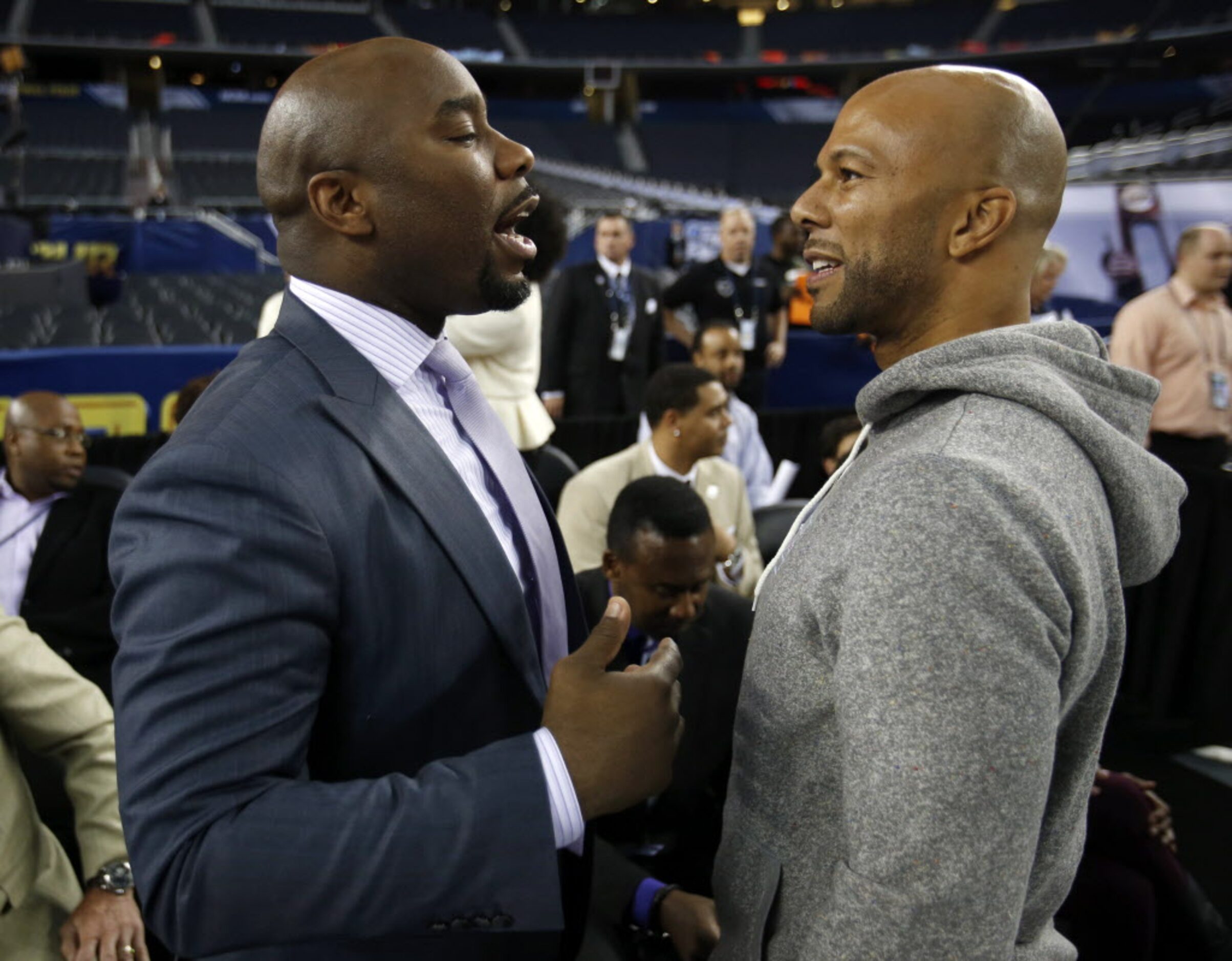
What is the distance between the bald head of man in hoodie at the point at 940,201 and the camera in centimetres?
110

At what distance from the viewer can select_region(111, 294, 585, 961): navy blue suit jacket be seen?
914mm

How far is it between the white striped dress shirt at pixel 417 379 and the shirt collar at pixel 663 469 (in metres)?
2.48

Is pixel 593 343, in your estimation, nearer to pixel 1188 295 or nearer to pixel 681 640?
pixel 1188 295

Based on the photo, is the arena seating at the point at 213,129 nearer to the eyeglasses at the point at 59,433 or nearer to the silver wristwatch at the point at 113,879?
the eyeglasses at the point at 59,433

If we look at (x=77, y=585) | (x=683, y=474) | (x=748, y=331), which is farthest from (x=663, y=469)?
(x=748, y=331)

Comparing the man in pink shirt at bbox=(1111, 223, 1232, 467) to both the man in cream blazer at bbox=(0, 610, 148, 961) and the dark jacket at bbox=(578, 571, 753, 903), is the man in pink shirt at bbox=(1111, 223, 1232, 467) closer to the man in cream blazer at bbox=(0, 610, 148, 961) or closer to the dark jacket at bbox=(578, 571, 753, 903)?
the dark jacket at bbox=(578, 571, 753, 903)

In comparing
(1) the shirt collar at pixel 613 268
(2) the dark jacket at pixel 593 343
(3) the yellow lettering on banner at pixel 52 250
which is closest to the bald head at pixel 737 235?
(2) the dark jacket at pixel 593 343

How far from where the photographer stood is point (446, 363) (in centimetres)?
130

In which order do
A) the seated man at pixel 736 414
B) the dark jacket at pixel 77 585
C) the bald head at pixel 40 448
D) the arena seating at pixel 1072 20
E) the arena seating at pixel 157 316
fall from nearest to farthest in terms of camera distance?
the dark jacket at pixel 77 585, the bald head at pixel 40 448, the seated man at pixel 736 414, the arena seating at pixel 157 316, the arena seating at pixel 1072 20

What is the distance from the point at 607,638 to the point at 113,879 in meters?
1.33

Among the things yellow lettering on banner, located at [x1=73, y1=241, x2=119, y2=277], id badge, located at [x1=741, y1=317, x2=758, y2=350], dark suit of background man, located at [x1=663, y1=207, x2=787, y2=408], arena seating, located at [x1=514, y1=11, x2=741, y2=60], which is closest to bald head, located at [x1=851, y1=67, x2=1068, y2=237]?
dark suit of background man, located at [x1=663, y1=207, x2=787, y2=408]

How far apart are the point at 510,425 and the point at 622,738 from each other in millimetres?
3031

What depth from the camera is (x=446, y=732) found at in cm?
112

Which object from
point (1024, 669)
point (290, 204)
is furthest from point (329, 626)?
point (1024, 669)
